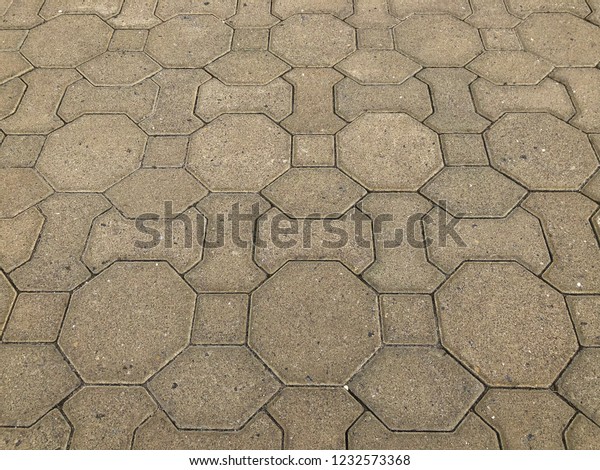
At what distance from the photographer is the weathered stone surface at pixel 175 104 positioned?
2996 mm

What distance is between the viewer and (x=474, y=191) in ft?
8.76

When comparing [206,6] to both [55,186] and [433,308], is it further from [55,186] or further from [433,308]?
[433,308]

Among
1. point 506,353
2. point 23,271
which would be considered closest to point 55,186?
point 23,271

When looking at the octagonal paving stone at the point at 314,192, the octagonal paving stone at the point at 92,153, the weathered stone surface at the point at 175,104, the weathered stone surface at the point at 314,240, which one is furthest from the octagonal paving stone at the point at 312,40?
the weathered stone surface at the point at 314,240

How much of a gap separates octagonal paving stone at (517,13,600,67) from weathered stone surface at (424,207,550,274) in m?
1.22

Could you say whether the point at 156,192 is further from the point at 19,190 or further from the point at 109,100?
the point at 109,100

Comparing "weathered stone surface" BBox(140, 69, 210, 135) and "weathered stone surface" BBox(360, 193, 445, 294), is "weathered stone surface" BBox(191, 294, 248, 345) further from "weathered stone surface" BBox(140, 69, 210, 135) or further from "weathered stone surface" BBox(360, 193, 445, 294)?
"weathered stone surface" BBox(140, 69, 210, 135)

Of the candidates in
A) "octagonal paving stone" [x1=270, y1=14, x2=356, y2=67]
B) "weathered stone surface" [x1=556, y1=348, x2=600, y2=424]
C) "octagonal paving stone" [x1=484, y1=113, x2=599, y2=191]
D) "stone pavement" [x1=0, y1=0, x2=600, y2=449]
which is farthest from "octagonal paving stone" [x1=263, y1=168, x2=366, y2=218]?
"weathered stone surface" [x1=556, y1=348, x2=600, y2=424]

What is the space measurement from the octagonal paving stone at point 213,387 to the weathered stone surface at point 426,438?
34 cm

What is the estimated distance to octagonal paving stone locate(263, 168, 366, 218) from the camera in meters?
2.62

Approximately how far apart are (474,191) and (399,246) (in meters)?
0.47

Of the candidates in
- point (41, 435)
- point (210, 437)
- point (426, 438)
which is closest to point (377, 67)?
point (426, 438)

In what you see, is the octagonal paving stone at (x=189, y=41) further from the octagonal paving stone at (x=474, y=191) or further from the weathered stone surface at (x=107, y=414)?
the weathered stone surface at (x=107, y=414)
